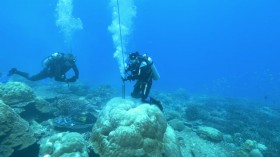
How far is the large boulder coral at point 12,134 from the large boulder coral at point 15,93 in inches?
138

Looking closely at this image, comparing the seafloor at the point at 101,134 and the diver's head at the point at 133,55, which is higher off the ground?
the diver's head at the point at 133,55

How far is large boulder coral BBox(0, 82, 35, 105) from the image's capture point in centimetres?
927

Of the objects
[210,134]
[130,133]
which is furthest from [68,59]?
[210,134]

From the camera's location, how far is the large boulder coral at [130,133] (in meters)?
5.57

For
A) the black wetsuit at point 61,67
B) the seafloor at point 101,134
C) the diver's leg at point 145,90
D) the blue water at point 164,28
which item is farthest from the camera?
the blue water at point 164,28

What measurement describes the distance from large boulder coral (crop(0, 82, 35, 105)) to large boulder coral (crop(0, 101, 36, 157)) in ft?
11.5

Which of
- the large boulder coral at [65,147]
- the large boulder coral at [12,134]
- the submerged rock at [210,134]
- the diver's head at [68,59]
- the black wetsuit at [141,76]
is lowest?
the submerged rock at [210,134]

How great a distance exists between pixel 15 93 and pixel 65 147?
4.70 m

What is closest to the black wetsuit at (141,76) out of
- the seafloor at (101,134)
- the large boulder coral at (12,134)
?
the seafloor at (101,134)

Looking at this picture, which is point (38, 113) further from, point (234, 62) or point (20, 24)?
point (234, 62)

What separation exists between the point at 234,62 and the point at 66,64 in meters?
202

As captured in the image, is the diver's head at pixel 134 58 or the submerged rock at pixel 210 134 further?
the submerged rock at pixel 210 134

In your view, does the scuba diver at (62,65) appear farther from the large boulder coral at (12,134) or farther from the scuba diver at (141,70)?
the large boulder coral at (12,134)

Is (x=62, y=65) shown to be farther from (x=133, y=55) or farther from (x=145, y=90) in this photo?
(x=145, y=90)
